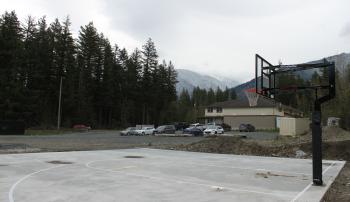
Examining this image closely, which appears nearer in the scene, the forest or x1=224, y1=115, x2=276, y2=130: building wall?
the forest

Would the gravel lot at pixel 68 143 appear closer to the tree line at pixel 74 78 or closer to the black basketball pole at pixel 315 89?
the black basketball pole at pixel 315 89

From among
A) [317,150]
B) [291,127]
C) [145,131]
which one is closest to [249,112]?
[145,131]

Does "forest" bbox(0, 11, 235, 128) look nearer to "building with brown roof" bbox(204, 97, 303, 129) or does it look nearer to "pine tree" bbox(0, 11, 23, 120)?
"pine tree" bbox(0, 11, 23, 120)

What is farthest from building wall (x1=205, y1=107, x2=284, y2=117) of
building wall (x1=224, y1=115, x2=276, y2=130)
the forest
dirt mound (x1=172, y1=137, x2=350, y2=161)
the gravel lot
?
dirt mound (x1=172, y1=137, x2=350, y2=161)

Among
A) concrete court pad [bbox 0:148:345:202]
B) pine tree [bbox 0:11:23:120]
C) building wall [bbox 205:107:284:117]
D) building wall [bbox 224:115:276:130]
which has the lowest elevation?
concrete court pad [bbox 0:148:345:202]

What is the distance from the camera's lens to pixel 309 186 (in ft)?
46.6

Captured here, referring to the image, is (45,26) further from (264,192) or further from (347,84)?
(264,192)

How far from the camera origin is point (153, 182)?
Result: 583 inches

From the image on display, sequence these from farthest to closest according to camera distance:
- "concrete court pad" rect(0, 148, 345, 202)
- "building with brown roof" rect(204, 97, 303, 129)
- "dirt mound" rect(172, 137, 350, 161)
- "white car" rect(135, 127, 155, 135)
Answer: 1. "building with brown roof" rect(204, 97, 303, 129)
2. "white car" rect(135, 127, 155, 135)
3. "dirt mound" rect(172, 137, 350, 161)
4. "concrete court pad" rect(0, 148, 345, 202)

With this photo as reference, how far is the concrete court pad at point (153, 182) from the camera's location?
1191 cm

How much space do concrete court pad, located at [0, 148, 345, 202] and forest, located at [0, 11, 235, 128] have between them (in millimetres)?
63567

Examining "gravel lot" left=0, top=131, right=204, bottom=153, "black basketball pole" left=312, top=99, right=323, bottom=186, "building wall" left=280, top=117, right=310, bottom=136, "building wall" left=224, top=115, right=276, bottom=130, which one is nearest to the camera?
"black basketball pole" left=312, top=99, right=323, bottom=186

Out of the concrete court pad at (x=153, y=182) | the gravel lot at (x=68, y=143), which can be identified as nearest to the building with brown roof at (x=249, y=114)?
the gravel lot at (x=68, y=143)

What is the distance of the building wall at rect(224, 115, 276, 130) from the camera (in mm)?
93250
